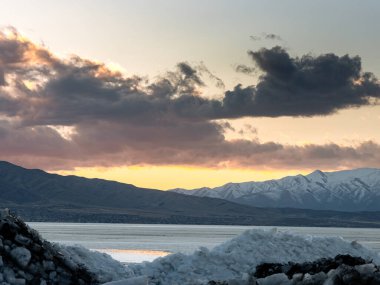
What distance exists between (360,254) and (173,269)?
12892mm

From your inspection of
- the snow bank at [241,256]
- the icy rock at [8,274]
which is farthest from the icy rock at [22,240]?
the snow bank at [241,256]

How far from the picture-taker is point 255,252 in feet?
101

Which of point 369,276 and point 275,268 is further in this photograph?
point 275,268

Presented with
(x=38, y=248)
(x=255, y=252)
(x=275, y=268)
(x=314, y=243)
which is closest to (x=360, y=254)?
(x=314, y=243)

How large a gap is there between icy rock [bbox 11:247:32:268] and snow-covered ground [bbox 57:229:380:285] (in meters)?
3.23

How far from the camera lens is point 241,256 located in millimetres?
29969

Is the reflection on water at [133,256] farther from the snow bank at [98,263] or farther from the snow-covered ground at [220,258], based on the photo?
the snow bank at [98,263]

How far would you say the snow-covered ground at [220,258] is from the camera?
26406mm

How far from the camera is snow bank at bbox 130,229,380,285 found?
26.9m

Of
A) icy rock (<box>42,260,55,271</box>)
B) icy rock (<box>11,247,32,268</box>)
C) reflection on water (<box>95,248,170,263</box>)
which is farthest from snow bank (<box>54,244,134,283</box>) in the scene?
reflection on water (<box>95,248,170,263</box>)

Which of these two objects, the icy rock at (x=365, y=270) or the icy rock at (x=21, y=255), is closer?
the icy rock at (x=365, y=270)

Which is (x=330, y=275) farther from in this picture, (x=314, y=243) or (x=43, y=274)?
(x=314, y=243)

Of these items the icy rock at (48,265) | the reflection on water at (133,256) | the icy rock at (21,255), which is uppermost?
the icy rock at (21,255)

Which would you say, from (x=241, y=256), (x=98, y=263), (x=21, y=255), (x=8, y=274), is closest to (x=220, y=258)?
(x=241, y=256)
